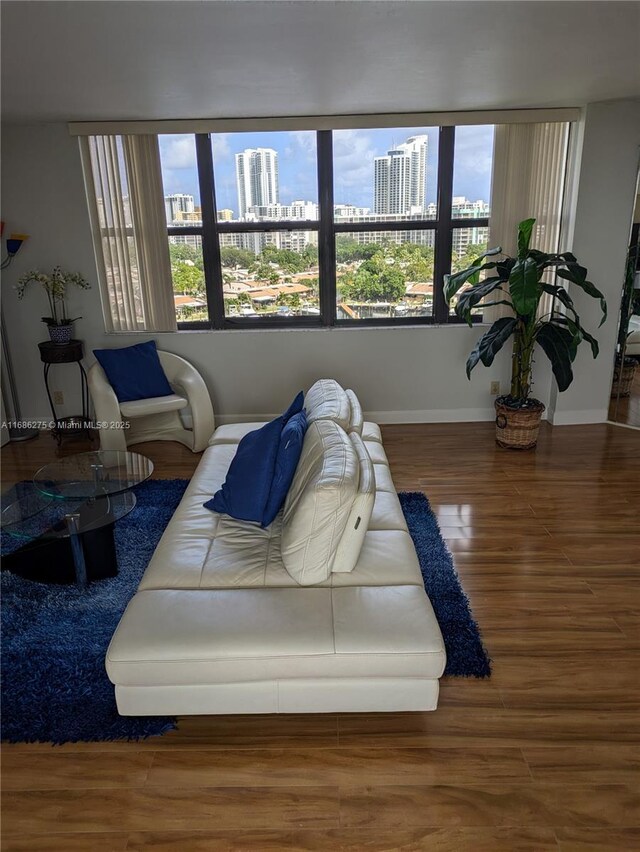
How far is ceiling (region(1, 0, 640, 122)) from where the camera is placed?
2.16 m

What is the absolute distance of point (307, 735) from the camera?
2107mm

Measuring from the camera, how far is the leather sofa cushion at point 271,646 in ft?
6.42

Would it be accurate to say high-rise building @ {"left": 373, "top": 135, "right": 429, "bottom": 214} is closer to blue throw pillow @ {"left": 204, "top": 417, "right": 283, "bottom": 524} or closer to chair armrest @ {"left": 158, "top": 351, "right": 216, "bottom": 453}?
chair armrest @ {"left": 158, "top": 351, "right": 216, "bottom": 453}

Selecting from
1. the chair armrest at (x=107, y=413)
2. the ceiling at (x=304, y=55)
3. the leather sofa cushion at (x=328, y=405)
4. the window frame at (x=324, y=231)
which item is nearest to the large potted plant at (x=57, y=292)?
the chair armrest at (x=107, y=413)

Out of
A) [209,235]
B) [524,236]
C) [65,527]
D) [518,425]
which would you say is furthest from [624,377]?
[65,527]

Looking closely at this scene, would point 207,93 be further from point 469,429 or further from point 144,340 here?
point 469,429

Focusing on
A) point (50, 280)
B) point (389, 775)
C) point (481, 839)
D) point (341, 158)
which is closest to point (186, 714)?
point (389, 775)

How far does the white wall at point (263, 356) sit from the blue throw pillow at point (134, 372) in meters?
0.34

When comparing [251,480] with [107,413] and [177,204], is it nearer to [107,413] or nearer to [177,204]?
[107,413]

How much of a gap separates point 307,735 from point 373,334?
3.47 metres

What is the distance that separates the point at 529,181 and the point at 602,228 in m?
0.66

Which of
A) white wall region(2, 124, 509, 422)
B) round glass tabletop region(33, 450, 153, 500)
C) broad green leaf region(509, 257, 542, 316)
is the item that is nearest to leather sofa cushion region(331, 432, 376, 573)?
round glass tabletop region(33, 450, 153, 500)

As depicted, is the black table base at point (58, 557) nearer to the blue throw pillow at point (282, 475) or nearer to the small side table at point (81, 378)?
the blue throw pillow at point (282, 475)

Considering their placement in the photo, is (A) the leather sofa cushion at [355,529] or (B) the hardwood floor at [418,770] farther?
(A) the leather sofa cushion at [355,529]
